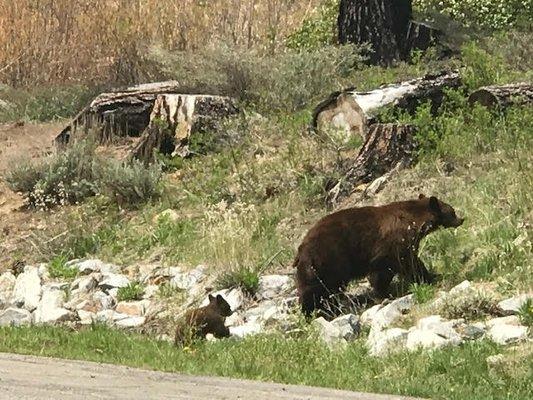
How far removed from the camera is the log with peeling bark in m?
16.6

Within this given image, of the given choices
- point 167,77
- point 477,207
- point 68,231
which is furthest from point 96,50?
point 477,207

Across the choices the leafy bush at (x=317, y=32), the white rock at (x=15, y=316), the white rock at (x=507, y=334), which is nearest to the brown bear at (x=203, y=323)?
the white rock at (x=15, y=316)

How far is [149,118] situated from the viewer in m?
18.1

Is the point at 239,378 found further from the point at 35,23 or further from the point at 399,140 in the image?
the point at 35,23

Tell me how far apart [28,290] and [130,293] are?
1362 millimetres

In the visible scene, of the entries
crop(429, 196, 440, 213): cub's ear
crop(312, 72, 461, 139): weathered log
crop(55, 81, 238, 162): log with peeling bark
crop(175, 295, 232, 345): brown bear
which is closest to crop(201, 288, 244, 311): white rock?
crop(175, 295, 232, 345): brown bear

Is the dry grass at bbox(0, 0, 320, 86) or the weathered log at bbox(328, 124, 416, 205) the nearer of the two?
the weathered log at bbox(328, 124, 416, 205)

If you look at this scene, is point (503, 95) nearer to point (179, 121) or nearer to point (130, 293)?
point (179, 121)

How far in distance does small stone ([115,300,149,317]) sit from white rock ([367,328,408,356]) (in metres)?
3.21

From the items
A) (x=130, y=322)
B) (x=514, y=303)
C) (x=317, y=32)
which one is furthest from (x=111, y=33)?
(x=514, y=303)

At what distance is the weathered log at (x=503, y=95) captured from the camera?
47.1ft

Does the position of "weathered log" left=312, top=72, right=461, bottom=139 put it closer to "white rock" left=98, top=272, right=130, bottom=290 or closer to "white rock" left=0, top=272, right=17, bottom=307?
"white rock" left=98, top=272, right=130, bottom=290

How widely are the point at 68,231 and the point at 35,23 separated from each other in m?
8.50

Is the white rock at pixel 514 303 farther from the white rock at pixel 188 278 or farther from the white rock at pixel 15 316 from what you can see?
the white rock at pixel 15 316
